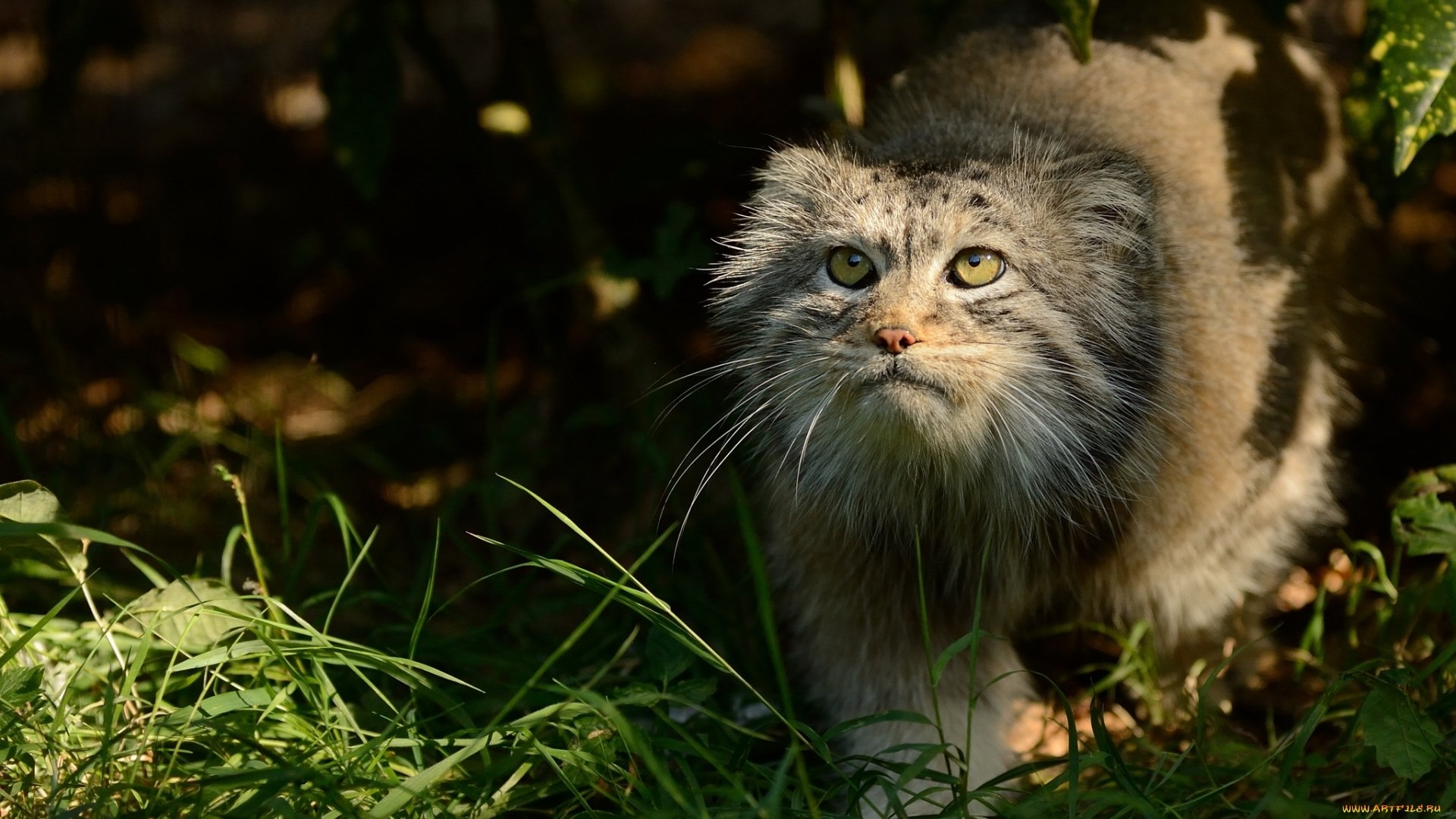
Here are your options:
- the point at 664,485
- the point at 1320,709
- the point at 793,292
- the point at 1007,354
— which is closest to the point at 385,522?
the point at 664,485

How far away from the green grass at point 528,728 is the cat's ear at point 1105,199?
865 mm

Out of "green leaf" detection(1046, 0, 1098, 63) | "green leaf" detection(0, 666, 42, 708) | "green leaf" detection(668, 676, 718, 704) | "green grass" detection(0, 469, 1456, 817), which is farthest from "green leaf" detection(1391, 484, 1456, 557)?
"green leaf" detection(0, 666, 42, 708)

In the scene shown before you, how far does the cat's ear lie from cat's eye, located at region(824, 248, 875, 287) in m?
0.46

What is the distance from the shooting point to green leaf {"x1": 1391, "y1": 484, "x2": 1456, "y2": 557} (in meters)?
2.77

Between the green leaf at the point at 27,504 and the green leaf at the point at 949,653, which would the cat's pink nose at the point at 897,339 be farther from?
the green leaf at the point at 27,504

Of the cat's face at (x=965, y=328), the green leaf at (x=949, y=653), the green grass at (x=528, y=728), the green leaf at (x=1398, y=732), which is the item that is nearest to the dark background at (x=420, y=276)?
the green grass at (x=528, y=728)

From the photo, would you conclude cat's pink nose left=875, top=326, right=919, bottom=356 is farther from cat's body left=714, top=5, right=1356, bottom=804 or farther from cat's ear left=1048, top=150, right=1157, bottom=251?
cat's ear left=1048, top=150, right=1157, bottom=251

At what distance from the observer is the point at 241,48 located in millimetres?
5914

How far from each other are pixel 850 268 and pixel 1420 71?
127cm

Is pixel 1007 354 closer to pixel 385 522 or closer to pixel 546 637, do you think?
pixel 546 637

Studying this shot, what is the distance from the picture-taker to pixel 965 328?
262 centimetres

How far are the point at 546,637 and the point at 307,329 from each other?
2617 mm

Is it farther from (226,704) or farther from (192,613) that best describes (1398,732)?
(192,613)

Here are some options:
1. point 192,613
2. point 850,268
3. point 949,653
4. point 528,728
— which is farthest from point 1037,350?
point 192,613
